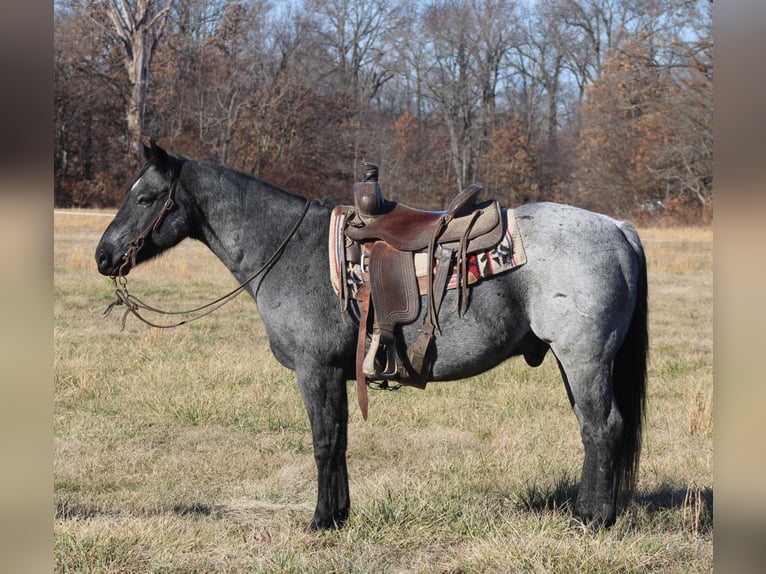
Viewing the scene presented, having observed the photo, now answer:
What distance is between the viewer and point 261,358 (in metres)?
8.18

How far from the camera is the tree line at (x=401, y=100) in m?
30.3

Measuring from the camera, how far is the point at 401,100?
38.7 m

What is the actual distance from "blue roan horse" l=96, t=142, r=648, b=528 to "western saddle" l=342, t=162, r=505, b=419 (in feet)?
0.32

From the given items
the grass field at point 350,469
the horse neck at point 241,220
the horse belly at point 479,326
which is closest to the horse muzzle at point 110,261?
the horse neck at point 241,220

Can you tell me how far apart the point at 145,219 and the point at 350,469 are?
236cm

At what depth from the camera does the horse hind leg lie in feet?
12.6

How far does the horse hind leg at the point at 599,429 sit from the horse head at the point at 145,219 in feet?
7.51

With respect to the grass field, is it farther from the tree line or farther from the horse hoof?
the tree line

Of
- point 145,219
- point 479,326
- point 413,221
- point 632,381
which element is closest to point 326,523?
point 479,326

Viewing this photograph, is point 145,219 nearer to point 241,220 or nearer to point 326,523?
point 241,220

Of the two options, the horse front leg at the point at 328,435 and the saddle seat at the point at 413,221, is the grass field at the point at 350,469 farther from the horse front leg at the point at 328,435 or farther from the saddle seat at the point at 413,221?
the saddle seat at the point at 413,221

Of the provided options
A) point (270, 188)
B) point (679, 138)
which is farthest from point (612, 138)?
point (270, 188)
